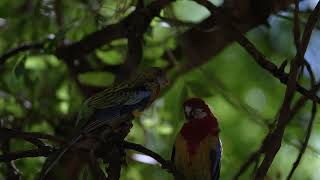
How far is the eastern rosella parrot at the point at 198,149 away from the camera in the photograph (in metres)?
4.78

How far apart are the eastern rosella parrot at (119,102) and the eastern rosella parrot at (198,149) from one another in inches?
13.8

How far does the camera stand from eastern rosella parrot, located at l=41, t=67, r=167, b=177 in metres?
3.98

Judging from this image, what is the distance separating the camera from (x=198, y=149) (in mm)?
4789

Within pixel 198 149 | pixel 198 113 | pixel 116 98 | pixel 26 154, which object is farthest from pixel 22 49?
pixel 26 154

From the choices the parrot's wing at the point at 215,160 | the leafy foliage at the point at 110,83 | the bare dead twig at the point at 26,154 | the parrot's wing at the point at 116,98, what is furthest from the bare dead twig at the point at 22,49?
the bare dead twig at the point at 26,154

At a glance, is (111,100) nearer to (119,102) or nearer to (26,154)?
(119,102)

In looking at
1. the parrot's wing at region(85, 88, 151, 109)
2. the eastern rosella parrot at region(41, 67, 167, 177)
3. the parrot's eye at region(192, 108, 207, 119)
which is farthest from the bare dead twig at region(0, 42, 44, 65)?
the parrot's eye at region(192, 108, 207, 119)

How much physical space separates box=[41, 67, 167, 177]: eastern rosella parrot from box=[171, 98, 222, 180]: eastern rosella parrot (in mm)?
349

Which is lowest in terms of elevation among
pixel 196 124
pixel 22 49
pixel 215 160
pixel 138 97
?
pixel 215 160

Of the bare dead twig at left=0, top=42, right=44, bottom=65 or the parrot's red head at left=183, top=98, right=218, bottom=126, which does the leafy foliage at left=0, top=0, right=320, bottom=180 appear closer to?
the bare dead twig at left=0, top=42, right=44, bottom=65

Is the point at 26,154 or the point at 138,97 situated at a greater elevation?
the point at 26,154

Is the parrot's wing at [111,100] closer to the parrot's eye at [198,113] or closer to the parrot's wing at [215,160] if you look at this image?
the parrot's eye at [198,113]

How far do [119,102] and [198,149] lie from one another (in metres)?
0.80

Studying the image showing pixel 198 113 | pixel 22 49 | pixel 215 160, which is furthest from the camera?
pixel 22 49
